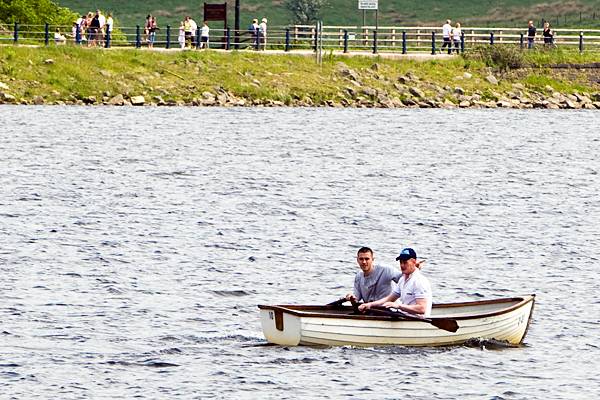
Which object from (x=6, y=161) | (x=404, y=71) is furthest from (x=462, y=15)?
(x=6, y=161)

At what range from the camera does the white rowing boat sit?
24.1 metres

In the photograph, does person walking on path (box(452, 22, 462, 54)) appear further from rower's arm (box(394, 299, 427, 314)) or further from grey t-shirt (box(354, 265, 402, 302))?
rower's arm (box(394, 299, 427, 314))

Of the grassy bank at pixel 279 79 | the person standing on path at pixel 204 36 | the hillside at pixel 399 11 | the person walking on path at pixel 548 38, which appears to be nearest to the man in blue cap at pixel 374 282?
the grassy bank at pixel 279 79

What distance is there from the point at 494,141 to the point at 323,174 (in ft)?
57.1

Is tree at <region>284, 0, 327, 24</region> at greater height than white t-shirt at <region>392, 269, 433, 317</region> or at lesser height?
greater

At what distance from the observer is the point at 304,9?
456 ft

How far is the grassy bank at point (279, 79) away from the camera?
246 feet

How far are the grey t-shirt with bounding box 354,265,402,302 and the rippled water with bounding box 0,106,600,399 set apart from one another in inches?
36.4

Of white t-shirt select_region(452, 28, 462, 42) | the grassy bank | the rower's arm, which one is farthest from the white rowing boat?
white t-shirt select_region(452, 28, 462, 42)

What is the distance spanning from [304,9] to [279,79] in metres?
60.2

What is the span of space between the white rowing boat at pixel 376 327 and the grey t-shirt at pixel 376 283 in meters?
0.39

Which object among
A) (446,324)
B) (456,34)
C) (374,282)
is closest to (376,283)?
(374,282)

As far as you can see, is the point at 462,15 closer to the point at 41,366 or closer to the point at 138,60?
the point at 138,60

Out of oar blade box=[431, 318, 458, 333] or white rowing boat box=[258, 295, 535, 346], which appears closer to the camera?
white rowing boat box=[258, 295, 535, 346]
